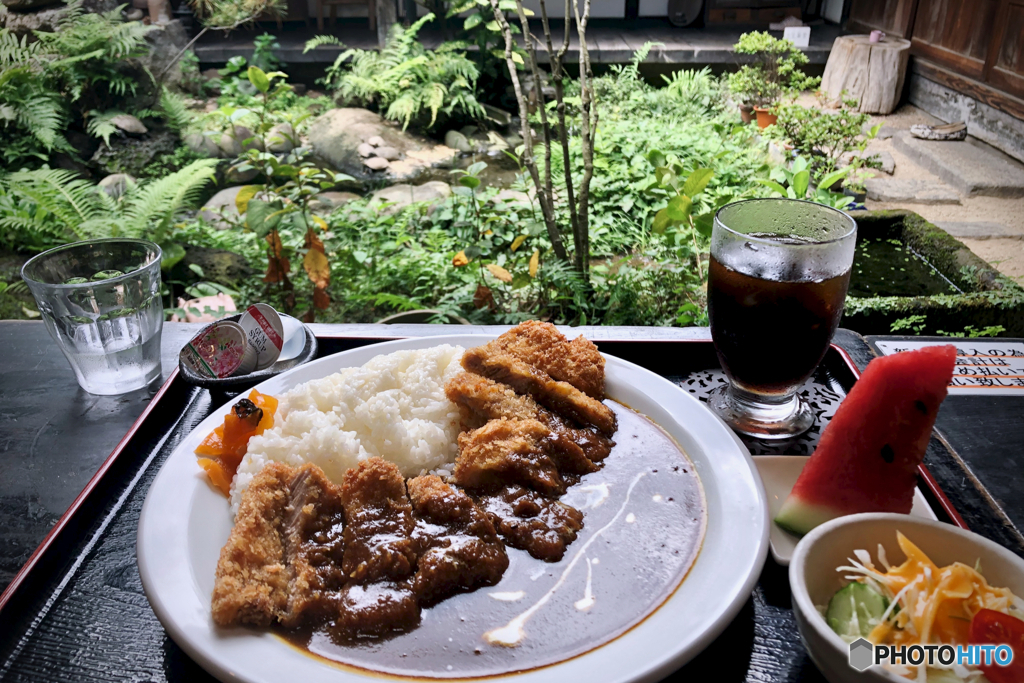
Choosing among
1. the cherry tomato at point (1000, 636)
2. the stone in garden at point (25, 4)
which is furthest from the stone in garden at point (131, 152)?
the cherry tomato at point (1000, 636)

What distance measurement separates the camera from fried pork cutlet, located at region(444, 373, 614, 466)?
1.61 m

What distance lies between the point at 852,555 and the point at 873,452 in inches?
12.8

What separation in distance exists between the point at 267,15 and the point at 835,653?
423 inches

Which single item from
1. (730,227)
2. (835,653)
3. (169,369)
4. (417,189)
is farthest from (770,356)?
(417,189)

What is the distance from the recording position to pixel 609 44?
30.7ft

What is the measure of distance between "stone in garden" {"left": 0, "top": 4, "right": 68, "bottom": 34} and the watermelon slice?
8.20 meters

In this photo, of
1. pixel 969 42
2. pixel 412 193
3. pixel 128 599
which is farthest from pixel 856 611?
pixel 969 42

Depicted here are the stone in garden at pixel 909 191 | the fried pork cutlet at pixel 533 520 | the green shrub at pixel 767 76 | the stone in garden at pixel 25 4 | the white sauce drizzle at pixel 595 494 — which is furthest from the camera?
the green shrub at pixel 767 76

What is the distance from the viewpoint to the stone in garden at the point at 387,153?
7.86 meters

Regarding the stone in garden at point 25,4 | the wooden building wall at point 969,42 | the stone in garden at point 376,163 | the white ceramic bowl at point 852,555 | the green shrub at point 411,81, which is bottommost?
the stone in garden at point 376,163

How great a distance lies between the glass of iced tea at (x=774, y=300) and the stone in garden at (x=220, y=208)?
5.24 metres

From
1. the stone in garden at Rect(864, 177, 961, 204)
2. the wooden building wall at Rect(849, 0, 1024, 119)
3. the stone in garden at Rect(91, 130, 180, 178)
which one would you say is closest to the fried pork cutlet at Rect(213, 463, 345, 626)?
the stone in garden at Rect(864, 177, 961, 204)

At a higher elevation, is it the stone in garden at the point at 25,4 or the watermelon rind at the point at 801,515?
the stone in garden at the point at 25,4

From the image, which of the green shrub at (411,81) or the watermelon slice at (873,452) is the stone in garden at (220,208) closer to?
the green shrub at (411,81)
